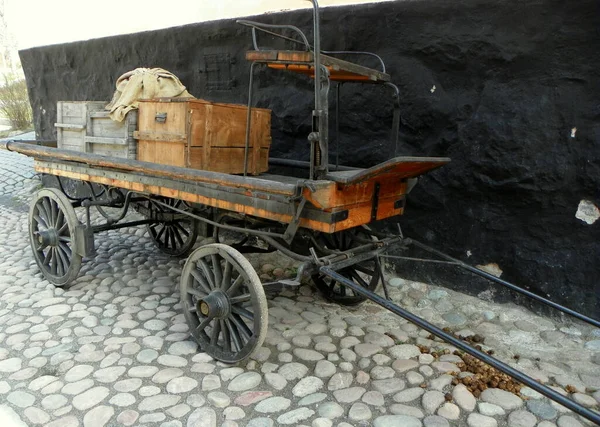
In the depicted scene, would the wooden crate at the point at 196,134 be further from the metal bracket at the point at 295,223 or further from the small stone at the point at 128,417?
the small stone at the point at 128,417

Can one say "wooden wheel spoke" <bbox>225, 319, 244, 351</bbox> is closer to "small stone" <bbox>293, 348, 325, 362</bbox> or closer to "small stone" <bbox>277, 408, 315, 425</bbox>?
"small stone" <bbox>293, 348, 325, 362</bbox>

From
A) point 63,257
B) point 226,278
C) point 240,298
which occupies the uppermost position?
point 226,278

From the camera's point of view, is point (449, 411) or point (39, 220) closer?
point (449, 411)

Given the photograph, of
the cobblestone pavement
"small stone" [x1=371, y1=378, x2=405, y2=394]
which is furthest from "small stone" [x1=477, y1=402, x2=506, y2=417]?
"small stone" [x1=371, y1=378, x2=405, y2=394]

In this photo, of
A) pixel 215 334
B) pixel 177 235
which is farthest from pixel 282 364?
pixel 177 235

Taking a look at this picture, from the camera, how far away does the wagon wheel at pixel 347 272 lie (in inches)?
172

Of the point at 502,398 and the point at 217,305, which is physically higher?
the point at 217,305

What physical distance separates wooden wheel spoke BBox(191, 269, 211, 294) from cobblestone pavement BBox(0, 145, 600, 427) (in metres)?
0.51

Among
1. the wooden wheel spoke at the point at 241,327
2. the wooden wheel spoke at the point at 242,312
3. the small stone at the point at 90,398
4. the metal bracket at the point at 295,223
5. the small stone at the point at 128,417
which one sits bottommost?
the small stone at the point at 90,398

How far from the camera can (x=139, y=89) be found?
14.8 ft

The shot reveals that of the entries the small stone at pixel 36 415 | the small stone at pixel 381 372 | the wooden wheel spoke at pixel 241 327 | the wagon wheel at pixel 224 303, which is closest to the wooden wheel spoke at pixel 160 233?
the wagon wheel at pixel 224 303

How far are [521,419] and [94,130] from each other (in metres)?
4.38

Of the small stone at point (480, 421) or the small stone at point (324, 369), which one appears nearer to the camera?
the small stone at point (480, 421)

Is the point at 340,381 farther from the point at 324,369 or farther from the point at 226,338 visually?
the point at 226,338
